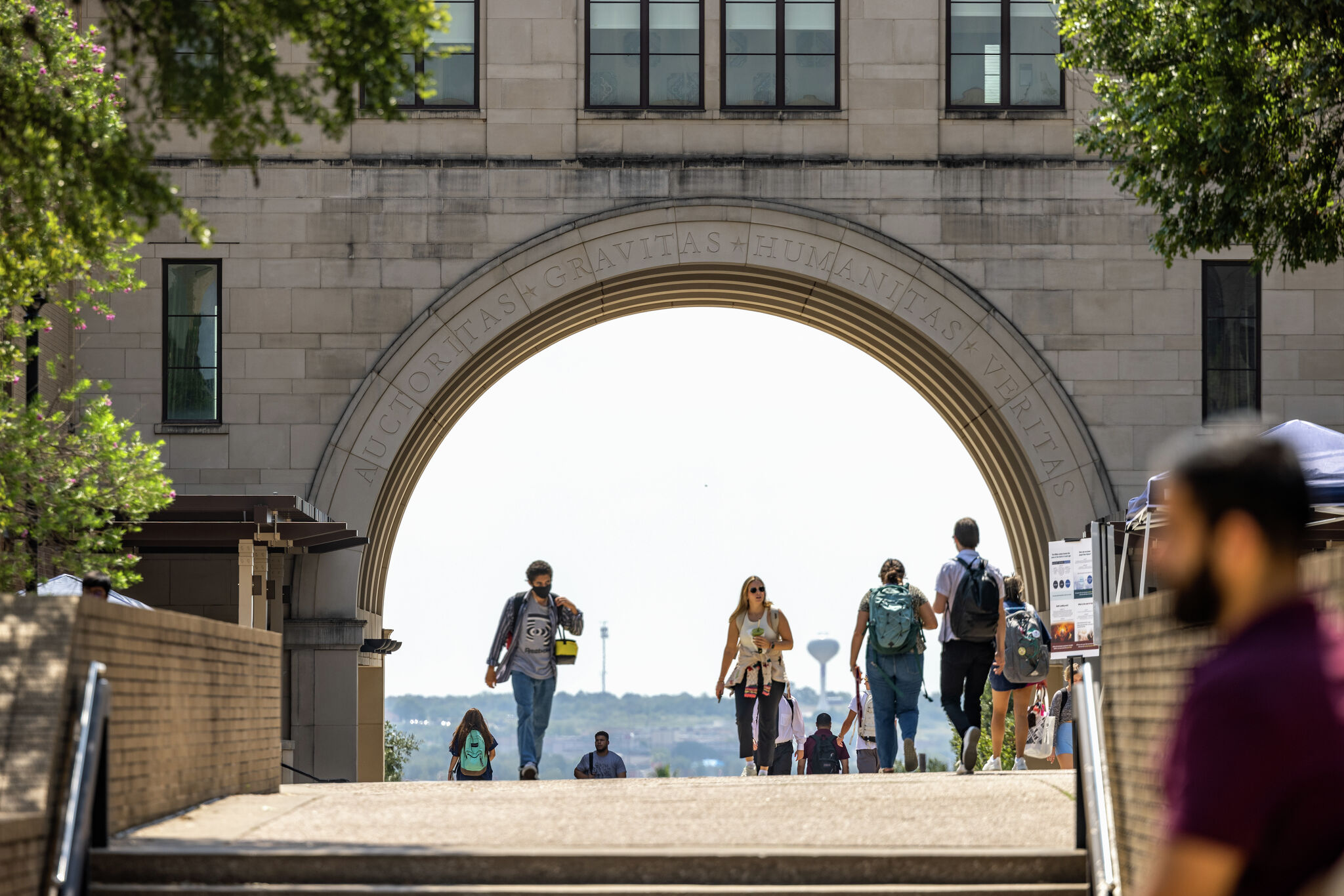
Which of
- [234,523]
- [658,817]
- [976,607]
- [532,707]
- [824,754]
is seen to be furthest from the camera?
[824,754]

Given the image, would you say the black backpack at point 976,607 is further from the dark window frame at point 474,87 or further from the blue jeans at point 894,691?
the dark window frame at point 474,87

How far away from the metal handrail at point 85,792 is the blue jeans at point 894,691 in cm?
758

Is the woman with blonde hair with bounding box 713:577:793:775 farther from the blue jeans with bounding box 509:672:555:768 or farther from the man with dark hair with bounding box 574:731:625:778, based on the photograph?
the man with dark hair with bounding box 574:731:625:778

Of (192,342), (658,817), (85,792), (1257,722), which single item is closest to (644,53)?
(192,342)

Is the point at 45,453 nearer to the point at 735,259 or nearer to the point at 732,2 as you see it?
the point at 735,259

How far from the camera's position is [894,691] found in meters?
14.0

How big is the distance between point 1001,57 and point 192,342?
11071mm

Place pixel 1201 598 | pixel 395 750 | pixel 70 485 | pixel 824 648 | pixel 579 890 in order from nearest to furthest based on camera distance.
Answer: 1. pixel 1201 598
2. pixel 579 890
3. pixel 70 485
4. pixel 395 750
5. pixel 824 648

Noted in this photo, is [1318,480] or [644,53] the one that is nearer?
[1318,480]

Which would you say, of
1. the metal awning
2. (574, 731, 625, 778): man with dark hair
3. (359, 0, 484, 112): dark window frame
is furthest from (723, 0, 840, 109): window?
(574, 731, 625, 778): man with dark hair

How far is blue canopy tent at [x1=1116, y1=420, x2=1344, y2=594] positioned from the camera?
14.1 m

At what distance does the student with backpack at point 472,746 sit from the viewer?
18953 mm

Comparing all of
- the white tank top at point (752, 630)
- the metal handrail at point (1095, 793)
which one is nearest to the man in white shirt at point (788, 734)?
the white tank top at point (752, 630)

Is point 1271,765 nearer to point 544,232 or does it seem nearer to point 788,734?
point 788,734
